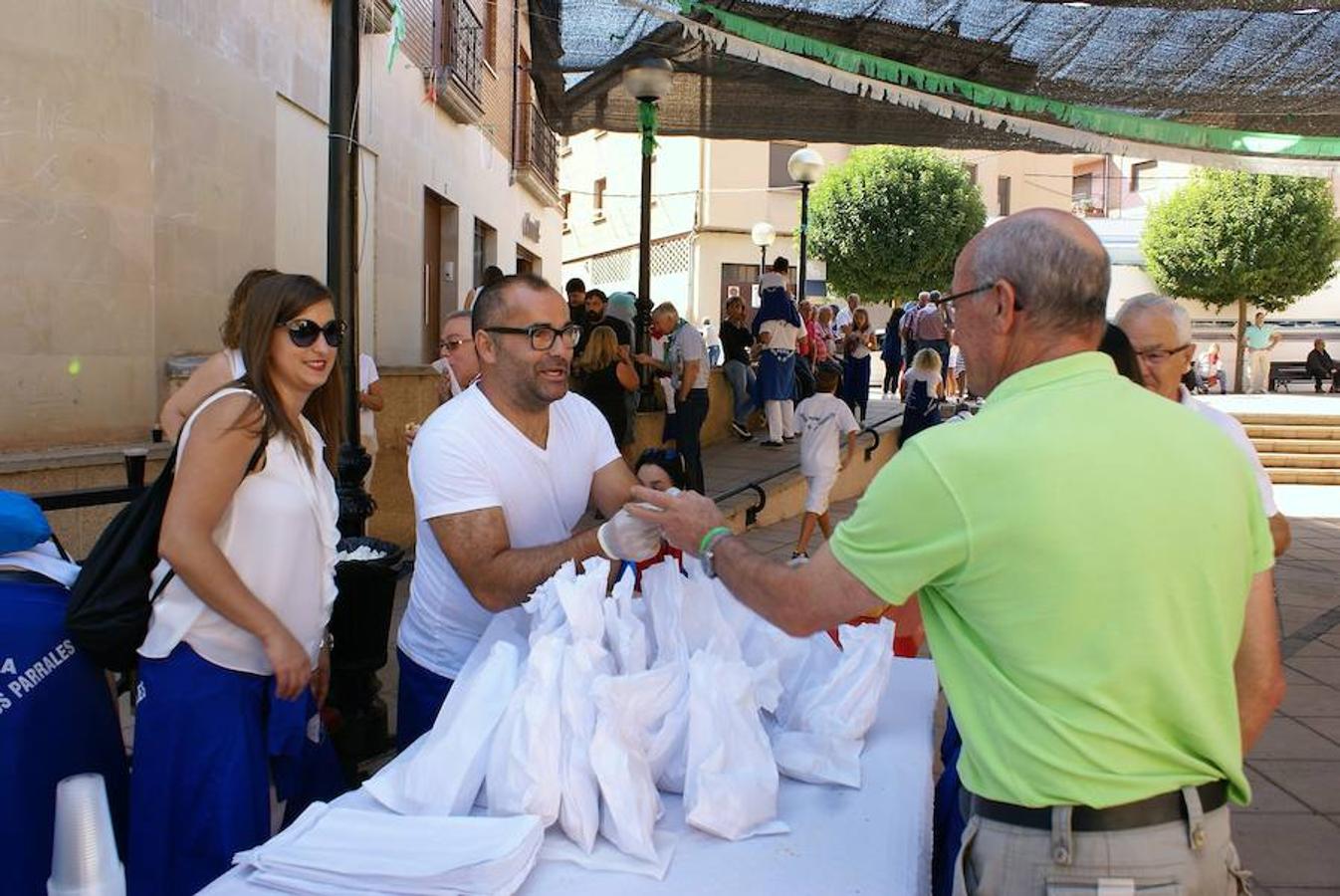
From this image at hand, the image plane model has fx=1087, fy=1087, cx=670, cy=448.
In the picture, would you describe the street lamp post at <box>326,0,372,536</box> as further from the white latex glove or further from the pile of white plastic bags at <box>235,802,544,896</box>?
the pile of white plastic bags at <box>235,802,544,896</box>

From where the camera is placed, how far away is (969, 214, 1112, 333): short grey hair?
1553 mm

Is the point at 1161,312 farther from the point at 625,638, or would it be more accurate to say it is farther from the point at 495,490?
the point at 625,638

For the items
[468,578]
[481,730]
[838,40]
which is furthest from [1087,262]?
[838,40]

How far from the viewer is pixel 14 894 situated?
2.26 metres

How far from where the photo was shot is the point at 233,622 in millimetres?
2244

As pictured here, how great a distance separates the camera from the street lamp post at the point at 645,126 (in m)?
7.57

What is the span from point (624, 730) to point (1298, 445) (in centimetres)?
1675

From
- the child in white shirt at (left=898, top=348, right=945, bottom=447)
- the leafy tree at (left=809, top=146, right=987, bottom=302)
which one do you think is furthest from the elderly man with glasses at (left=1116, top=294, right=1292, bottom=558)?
the leafy tree at (left=809, top=146, right=987, bottom=302)

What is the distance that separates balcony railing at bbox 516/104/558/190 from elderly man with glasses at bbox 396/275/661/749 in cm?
1486

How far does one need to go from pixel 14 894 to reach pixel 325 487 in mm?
1040

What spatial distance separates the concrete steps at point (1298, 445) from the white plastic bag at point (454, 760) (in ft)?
51.2

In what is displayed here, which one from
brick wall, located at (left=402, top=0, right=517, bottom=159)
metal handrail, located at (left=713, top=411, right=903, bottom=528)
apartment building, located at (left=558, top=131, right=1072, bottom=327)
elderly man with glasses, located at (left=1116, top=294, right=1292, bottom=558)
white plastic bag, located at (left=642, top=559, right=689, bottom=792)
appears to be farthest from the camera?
apartment building, located at (left=558, top=131, right=1072, bottom=327)

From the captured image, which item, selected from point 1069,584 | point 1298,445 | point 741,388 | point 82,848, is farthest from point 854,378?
point 82,848

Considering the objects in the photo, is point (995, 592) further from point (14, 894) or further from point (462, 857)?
point (14, 894)
